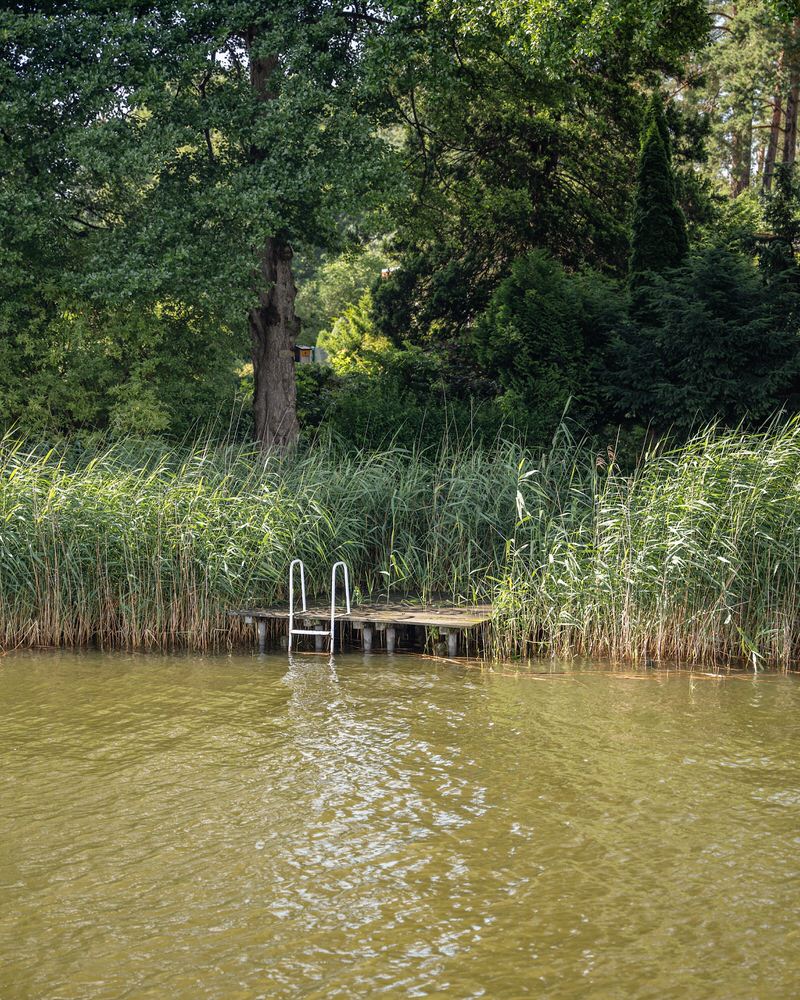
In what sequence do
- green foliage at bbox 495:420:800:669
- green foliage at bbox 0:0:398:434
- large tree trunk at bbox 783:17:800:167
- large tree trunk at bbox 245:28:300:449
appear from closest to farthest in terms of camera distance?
green foliage at bbox 495:420:800:669, green foliage at bbox 0:0:398:434, large tree trunk at bbox 245:28:300:449, large tree trunk at bbox 783:17:800:167

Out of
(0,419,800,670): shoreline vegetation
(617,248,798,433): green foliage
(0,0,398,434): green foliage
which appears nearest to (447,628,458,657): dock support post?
(0,419,800,670): shoreline vegetation

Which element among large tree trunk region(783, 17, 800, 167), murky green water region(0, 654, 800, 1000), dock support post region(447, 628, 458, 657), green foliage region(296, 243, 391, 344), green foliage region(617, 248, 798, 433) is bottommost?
murky green water region(0, 654, 800, 1000)

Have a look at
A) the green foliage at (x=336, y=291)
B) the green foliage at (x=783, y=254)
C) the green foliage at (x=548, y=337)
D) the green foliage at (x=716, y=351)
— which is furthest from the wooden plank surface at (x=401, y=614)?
the green foliage at (x=336, y=291)

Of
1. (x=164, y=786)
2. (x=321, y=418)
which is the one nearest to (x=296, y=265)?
(x=321, y=418)

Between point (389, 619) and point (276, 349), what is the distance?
7.08 metres

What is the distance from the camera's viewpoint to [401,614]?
34.0 ft

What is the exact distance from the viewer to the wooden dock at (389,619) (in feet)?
32.9

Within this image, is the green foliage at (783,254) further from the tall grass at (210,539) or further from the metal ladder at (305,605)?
the metal ladder at (305,605)

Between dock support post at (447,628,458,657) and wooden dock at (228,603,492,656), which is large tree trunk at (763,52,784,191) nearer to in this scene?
wooden dock at (228,603,492,656)

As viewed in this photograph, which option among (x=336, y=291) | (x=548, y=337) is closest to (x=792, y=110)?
(x=336, y=291)

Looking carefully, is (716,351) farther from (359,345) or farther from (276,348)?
(359,345)

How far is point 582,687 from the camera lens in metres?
8.93

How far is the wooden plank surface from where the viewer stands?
9.98m

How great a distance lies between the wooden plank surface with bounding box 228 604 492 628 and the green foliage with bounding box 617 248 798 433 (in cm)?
518
